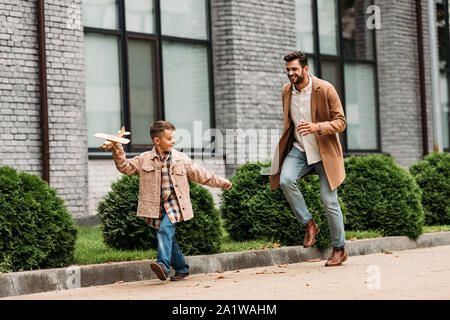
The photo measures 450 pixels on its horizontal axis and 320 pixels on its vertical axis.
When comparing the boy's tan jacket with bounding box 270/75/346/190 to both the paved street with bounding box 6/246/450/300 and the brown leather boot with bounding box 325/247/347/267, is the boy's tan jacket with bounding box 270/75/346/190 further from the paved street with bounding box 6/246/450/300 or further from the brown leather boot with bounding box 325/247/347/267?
the paved street with bounding box 6/246/450/300

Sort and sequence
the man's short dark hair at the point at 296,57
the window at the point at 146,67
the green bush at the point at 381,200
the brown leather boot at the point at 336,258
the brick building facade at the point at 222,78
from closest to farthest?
the man's short dark hair at the point at 296,57 → the brown leather boot at the point at 336,258 → the green bush at the point at 381,200 → the brick building facade at the point at 222,78 → the window at the point at 146,67

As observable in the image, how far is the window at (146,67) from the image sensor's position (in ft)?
42.7

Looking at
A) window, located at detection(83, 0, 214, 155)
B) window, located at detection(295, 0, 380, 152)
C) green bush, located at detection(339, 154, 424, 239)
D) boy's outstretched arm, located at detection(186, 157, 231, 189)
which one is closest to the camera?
boy's outstretched arm, located at detection(186, 157, 231, 189)

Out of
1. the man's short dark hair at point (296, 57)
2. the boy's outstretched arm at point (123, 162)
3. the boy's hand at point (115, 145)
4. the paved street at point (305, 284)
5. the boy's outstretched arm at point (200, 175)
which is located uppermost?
the man's short dark hair at point (296, 57)

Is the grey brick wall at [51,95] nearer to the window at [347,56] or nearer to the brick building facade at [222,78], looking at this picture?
the brick building facade at [222,78]

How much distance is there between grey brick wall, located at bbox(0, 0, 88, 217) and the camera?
11.5m

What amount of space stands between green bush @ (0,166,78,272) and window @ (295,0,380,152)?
28.9 feet

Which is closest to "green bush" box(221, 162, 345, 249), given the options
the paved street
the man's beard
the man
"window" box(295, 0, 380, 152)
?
the paved street

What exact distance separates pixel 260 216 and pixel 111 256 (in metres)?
2.23

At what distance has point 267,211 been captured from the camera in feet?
32.6

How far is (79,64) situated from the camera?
12242 mm

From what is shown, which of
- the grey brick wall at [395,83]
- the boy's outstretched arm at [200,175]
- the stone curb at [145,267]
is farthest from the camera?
the grey brick wall at [395,83]

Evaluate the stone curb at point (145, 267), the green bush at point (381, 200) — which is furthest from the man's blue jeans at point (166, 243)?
the green bush at point (381, 200)

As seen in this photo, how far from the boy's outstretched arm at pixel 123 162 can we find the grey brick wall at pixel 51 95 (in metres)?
3.95
